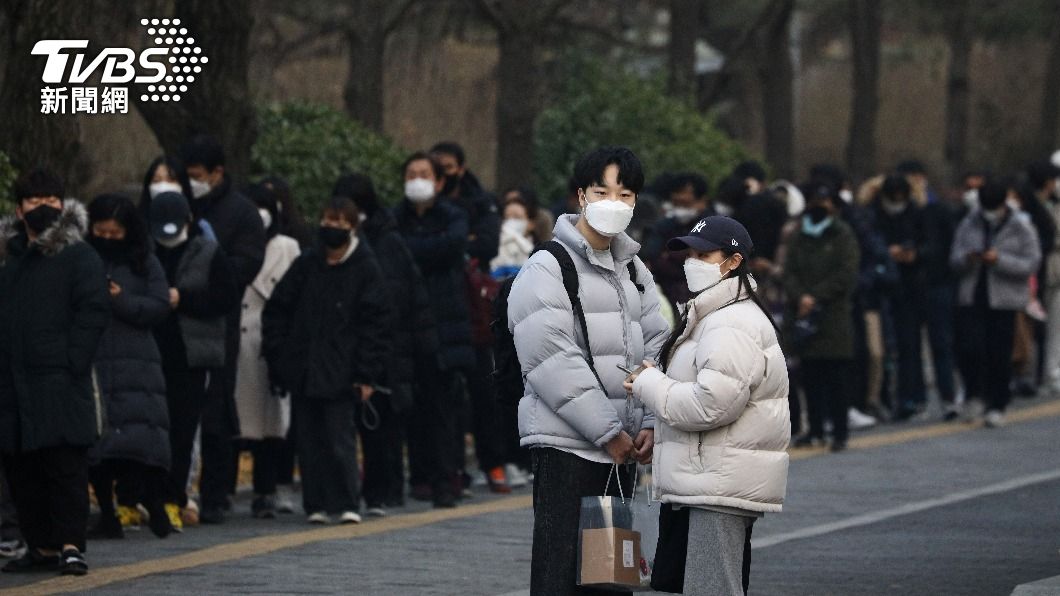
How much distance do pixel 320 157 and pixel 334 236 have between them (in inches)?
197

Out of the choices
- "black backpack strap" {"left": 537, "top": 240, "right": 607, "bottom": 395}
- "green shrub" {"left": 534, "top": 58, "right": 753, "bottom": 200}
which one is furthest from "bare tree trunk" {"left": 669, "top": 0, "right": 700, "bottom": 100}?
"black backpack strap" {"left": 537, "top": 240, "right": 607, "bottom": 395}

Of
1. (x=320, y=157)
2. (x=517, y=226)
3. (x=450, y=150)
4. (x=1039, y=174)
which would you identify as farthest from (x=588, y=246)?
(x=1039, y=174)

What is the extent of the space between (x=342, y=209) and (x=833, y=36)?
3179 centimetres

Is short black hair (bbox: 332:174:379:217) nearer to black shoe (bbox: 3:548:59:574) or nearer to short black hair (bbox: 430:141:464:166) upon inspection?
short black hair (bbox: 430:141:464:166)

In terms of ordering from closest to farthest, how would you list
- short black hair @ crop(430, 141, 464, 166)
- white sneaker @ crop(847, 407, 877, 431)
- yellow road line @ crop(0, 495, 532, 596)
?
yellow road line @ crop(0, 495, 532, 596)
short black hair @ crop(430, 141, 464, 166)
white sneaker @ crop(847, 407, 877, 431)

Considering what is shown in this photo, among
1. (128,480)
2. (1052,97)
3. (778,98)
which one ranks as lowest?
(128,480)

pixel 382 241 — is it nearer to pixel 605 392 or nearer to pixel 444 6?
pixel 605 392

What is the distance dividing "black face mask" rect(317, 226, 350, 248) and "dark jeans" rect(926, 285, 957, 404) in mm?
8134

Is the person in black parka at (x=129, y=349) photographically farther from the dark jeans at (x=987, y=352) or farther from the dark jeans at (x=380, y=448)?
the dark jeans at (x=987, y=352)

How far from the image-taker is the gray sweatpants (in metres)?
8.02

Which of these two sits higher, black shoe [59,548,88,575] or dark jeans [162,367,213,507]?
dark jeans [162,367,213,507]

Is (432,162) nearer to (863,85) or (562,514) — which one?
(562,514)

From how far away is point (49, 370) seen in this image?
1081cm

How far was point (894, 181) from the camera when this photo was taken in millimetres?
19016
